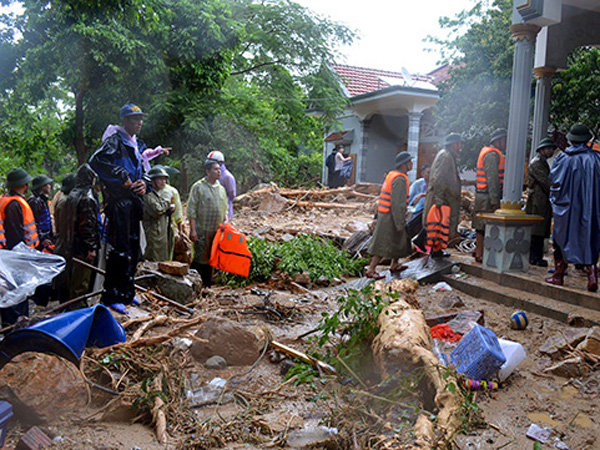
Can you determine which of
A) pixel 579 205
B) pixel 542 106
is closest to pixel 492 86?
pixel 542 106

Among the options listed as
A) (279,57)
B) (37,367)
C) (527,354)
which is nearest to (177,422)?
(37,367)

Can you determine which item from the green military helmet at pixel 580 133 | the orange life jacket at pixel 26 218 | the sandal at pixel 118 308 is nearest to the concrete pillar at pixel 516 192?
the green military helmet at pixel 580 133

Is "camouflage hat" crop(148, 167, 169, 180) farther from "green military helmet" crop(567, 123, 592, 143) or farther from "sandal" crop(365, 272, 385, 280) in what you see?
"green military helmet" crop(567, 123, 592, 143)

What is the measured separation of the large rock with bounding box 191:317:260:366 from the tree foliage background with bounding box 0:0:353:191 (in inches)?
161

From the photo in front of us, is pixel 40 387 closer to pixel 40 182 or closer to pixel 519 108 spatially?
pixel 40 182

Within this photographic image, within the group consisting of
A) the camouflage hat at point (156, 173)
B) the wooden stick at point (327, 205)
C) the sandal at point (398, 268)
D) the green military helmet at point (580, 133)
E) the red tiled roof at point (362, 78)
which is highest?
the red tiled roof at point (362, 78)

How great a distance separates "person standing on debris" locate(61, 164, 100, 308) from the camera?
5230 millimetres

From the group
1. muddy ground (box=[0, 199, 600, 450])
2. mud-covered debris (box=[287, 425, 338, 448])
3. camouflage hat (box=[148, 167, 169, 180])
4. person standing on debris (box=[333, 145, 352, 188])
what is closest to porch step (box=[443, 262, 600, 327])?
muddy ground (box=[0, 199, 600, 450])

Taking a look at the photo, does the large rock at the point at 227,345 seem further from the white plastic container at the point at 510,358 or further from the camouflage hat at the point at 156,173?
the camouflage hat at the point at 156,173

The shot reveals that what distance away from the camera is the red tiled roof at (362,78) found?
21078mm

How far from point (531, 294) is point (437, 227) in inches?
67.6

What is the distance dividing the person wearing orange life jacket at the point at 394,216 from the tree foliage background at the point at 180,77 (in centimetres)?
393

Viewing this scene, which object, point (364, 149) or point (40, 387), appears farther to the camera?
point (364, 149)

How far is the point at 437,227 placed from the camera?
738cm
